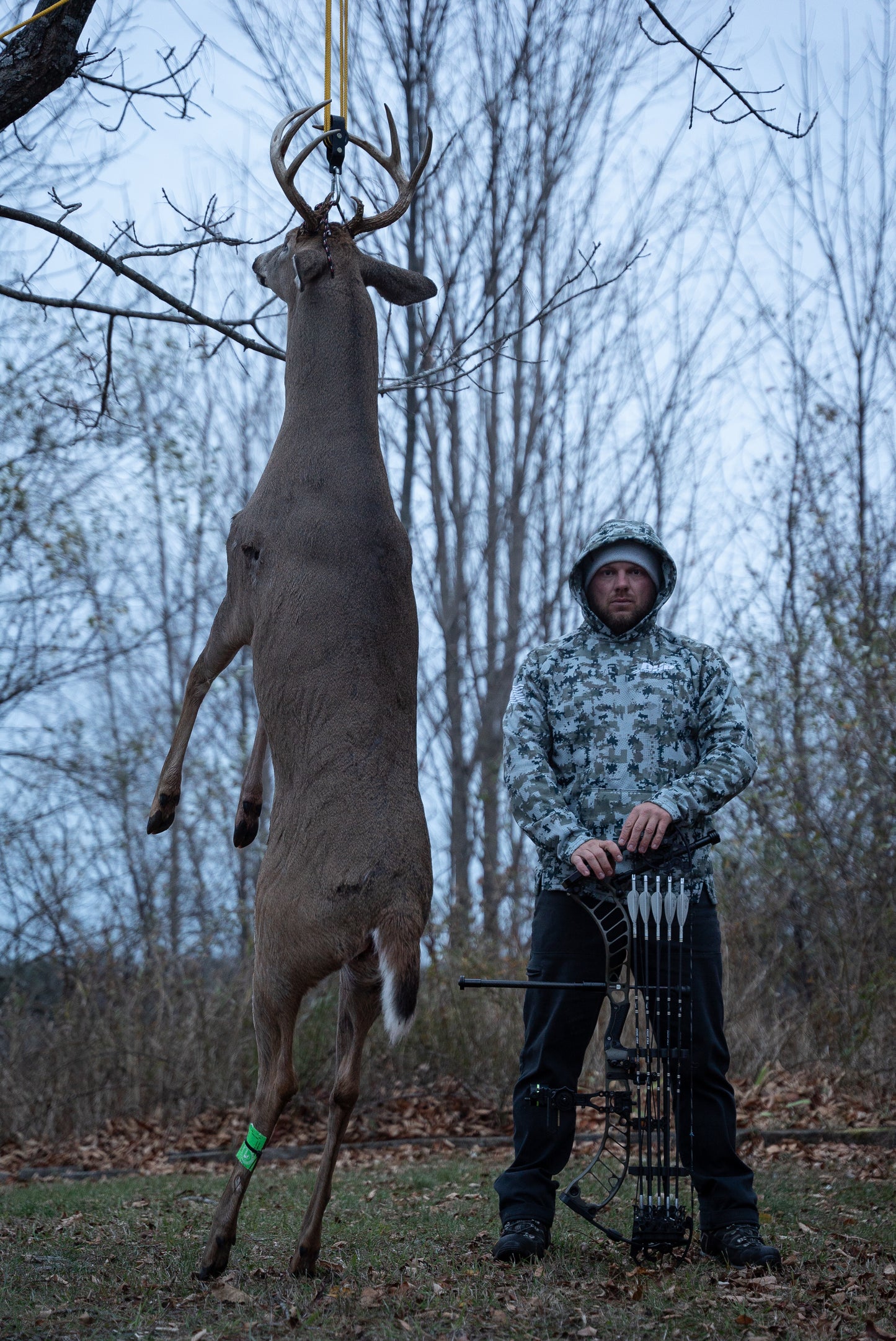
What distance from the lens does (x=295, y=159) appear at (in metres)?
4.49

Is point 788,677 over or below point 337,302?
over

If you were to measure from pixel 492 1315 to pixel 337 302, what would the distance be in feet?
10.2

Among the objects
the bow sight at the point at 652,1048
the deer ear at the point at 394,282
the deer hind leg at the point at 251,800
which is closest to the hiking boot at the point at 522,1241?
the bow sight at the point at 652,1048

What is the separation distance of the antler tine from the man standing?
1.70 metres

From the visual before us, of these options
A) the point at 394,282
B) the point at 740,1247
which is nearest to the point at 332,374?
the point at 394,282

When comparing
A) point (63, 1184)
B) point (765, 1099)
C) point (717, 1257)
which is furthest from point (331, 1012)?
point (717, 1257)

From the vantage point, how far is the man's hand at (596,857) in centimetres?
457

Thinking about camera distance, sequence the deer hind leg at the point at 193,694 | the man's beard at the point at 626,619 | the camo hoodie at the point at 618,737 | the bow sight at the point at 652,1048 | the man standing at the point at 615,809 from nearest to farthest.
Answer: the deer hind leg at the point at 193,694 < the bow sight at the point at 652,1048 < the man standing at the point at 615,809 < the camo hoodie at the point at 618,737 < the man's beard at the point at 626,619

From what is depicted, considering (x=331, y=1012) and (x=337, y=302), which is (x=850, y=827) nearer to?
(x=331, y=1012)

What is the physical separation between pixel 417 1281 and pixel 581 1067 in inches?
36.9

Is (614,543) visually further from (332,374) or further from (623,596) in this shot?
(332,374)

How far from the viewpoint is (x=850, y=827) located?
12117 millimetres

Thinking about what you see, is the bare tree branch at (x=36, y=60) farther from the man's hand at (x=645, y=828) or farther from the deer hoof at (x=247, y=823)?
the man's hand at (x=645, y=828)

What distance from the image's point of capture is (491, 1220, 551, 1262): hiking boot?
4.67 m
